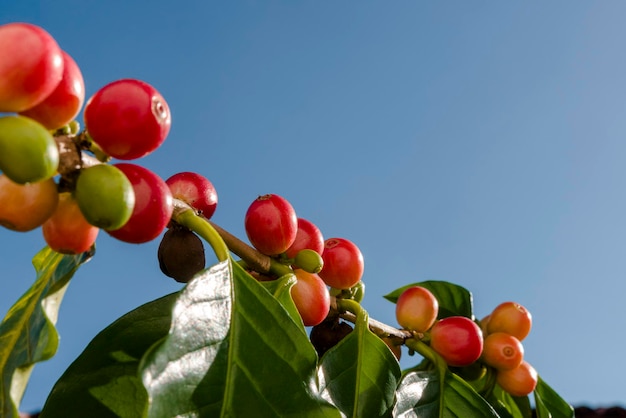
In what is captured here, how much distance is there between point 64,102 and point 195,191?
0.50 m

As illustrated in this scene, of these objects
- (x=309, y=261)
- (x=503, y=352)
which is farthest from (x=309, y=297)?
(x=503, y=352)

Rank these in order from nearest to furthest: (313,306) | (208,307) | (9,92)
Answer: (9,92) → (208,307) → (313,306)

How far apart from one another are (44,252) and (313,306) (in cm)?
68

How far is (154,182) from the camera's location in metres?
1.16

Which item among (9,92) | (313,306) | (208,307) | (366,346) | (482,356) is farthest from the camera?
(482,356)

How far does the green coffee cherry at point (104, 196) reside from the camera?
3.34 feet

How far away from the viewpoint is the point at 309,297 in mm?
1600

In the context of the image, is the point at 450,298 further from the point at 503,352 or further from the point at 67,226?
the point at 67,226

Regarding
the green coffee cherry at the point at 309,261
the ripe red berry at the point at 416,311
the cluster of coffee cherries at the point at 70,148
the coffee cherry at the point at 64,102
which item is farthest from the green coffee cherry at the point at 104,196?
the ripe red berry at the point at 416,311

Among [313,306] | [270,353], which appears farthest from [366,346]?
[270,353]

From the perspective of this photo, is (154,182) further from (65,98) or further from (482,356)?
(482,356)

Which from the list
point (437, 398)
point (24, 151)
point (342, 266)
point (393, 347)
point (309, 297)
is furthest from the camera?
point (393, 347)

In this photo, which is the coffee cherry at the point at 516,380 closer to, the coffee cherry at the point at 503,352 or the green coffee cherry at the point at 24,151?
the coffee cherry at the point at 503,352

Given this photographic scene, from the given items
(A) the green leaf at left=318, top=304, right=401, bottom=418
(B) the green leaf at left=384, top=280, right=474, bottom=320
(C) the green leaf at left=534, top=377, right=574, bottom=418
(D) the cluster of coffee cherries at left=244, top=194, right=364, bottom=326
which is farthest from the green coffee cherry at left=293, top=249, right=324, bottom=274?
(C) the green leaf at left=534, top=377, right=574, bottom=418
